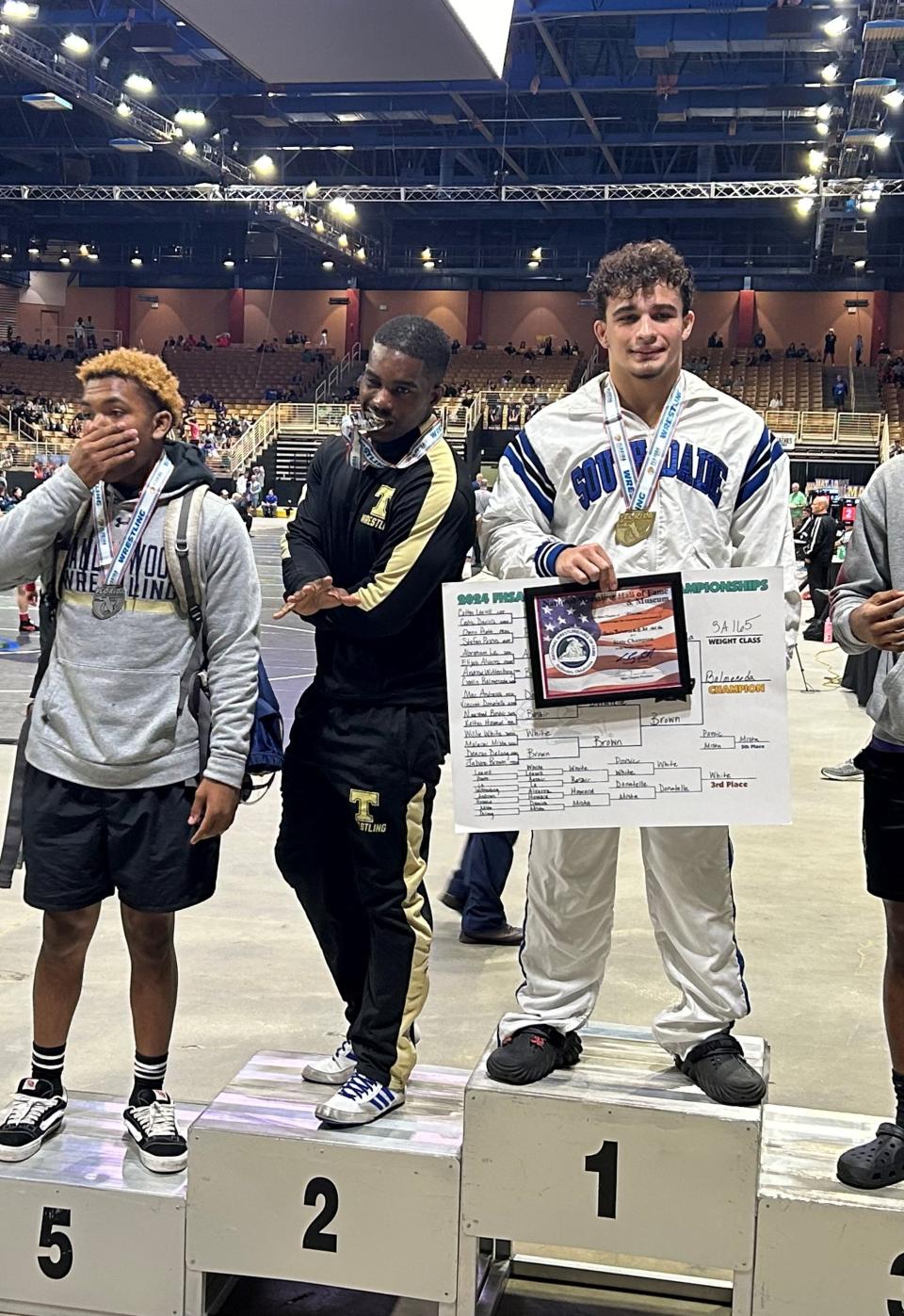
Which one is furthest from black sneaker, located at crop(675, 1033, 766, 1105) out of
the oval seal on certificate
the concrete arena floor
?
the oval seal on certificate

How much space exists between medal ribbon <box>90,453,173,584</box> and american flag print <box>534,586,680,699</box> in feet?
2.67

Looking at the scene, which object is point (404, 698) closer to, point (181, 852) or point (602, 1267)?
point (181, 852)

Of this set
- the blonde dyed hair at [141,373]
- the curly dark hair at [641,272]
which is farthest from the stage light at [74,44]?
the curly dark hair at [641,272]

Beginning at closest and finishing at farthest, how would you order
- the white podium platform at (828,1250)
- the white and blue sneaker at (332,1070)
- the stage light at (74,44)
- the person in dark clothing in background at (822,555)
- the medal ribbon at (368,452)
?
the white podium platform at (828,1250), the medal ribbon at (368,452), the white and blue sneaker at (332,1070), the person in dark clothing in background at (822,555), the stage light at (74,44)

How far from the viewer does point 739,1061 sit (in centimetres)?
266

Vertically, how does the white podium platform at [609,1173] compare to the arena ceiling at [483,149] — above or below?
below

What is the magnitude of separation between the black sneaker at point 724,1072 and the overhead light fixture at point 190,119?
2757 centimetres

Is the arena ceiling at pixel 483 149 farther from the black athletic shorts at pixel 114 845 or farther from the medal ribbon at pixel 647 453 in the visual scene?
the black athletic shorts at pixel 114 845

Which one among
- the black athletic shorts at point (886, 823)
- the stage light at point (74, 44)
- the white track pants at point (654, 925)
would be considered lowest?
the white track pants at point (654, 925)

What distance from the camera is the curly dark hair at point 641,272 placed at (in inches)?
105

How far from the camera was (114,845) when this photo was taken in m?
2.72

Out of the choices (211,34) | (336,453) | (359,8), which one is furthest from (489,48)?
(336,453)

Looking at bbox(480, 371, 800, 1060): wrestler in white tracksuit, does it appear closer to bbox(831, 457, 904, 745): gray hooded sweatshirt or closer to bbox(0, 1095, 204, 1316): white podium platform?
bbox(831, 457, 904, 745): gray hooded sweatshirt

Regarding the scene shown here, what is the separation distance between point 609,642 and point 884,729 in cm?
57
